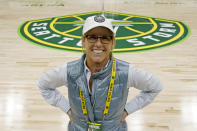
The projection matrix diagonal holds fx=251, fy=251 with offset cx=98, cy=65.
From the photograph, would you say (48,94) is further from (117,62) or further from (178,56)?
(178,56)

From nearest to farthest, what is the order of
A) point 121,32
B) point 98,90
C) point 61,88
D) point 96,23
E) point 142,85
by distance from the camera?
point 96,23
point 98,90
point 142,85
point 61,88
point 121,32

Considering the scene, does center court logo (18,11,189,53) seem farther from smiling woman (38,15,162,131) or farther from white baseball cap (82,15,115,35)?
white baseball cap (82,15,115,35)

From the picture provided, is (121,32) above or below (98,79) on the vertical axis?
below

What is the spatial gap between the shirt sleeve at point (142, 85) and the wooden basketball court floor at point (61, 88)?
4.11ft

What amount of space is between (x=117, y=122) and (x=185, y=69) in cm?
294

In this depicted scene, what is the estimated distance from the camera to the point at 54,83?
1.52 meters

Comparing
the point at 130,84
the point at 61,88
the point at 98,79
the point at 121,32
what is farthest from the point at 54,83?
the point at 121,32

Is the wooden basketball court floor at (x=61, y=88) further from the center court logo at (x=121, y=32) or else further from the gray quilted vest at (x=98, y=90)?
the gray quilted vest at (x=98, y=90)

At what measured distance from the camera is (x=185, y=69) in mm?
4176

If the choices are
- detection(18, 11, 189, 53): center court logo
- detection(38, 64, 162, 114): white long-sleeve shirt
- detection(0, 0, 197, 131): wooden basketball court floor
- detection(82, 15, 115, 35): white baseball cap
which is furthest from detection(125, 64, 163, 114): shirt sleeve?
detection(18, 11, 189, 53): center court logo

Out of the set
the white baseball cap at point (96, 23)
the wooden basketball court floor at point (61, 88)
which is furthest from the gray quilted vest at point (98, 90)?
the wooden basketball court floor at point (61, 88)

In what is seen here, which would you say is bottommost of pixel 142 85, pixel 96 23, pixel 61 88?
pixel 61 88

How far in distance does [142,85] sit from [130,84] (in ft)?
0.29

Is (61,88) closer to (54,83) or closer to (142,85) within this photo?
(54,83)
